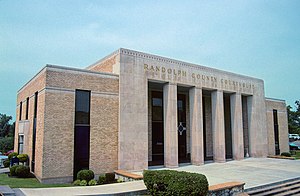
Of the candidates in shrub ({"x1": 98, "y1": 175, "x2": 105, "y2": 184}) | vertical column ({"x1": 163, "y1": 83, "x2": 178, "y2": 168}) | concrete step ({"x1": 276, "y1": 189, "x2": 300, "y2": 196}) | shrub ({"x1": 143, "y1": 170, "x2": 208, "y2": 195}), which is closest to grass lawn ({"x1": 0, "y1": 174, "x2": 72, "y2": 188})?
shrub ({"x1": 98, "y1": 175, "x2": 105, "y2": 184})

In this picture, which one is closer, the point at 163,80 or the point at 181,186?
the point at 181,186

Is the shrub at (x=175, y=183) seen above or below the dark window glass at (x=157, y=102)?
below

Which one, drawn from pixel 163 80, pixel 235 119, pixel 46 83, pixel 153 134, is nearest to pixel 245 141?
pixel 235 119

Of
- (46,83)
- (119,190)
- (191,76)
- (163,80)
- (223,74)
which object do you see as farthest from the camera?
(223,74)

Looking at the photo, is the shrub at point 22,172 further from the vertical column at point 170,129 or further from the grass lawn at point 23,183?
the vertical column at point 170,129

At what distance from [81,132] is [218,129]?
13694 mm

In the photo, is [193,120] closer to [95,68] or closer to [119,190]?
[95,68]

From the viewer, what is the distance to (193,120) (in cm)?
2330

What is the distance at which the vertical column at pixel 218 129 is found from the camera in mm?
24609

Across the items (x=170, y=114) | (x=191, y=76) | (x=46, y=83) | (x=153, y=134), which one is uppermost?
(x=191, y=76)

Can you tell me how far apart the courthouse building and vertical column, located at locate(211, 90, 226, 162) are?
9 centimetres

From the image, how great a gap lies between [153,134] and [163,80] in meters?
5.89

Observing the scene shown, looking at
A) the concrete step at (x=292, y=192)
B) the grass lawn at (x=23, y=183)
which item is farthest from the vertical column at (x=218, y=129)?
the grass lawn at (x=23, y=183)

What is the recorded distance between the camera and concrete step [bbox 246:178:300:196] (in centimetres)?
1324
